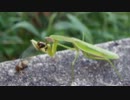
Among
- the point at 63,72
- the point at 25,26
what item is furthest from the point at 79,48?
the point at 25,26

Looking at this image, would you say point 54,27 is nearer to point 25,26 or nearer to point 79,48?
point 25,26

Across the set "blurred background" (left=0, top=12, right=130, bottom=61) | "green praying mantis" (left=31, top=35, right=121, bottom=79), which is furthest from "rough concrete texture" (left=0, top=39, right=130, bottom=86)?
"blurred background" (left=0, top=12, right=130, bottom=61)

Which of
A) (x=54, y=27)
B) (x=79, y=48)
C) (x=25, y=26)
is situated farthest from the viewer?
(x=54, y=27)

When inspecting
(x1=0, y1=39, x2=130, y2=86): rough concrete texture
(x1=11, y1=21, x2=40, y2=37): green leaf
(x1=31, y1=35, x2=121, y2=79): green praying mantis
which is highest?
(x1=11, y1=21, x2=40, y2=37): green leaf

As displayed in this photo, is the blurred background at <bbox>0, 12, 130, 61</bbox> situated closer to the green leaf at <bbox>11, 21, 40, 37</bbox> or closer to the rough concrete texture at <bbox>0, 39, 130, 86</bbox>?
the green leaf at <bbox>11, 21, 40, 37</bbox>

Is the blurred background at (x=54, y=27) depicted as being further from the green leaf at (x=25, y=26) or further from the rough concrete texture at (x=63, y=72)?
the rough concrete texture at (x=63, y=72)
